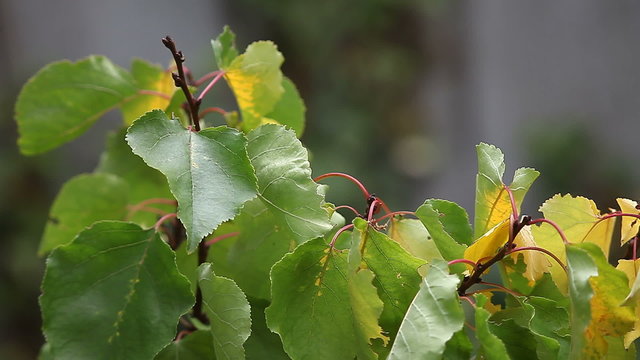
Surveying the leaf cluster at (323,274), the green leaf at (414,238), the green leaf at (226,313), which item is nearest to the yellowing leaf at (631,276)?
the leaf cluster at (323,274)

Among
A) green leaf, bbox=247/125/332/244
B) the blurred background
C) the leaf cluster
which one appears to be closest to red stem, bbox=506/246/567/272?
the leaf cluster

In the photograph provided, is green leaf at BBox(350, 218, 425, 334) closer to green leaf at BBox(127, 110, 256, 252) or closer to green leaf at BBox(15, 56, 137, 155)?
green leaf at BBox(127, 110, 256, 252)

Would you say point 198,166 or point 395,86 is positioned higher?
point 198,166

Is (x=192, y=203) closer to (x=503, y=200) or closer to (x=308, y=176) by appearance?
(x=308, y=176)

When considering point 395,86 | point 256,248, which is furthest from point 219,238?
point 395,86

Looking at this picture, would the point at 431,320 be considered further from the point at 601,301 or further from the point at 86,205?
the point at 86,205
